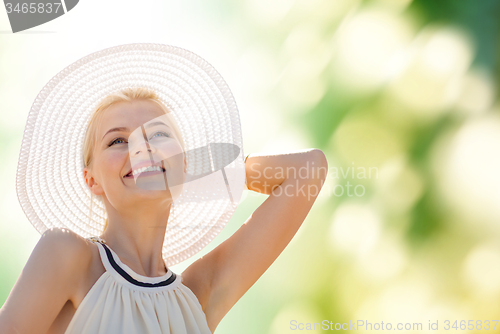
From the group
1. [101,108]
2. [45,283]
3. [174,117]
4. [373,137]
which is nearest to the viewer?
[45,283]

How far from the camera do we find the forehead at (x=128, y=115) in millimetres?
844

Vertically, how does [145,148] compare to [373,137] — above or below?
above

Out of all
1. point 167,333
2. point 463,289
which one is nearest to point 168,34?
point 167,333

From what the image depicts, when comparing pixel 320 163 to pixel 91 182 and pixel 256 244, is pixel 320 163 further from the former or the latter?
pixel 91 182

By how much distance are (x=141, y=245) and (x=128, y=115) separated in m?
0.25

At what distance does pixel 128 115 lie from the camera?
852 millimetres

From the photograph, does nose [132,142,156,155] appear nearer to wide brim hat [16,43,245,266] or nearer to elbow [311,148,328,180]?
wide brim hat [16,43,245,266]

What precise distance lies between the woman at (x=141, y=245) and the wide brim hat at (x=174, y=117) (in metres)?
0.02

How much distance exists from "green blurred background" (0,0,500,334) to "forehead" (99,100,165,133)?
2.39 ft

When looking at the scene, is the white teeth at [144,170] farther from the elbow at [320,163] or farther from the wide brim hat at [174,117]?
the elbow at [320,163]

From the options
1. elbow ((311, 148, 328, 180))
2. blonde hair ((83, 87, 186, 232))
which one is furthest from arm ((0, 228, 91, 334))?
elbow ((311, 148, 328, 180))

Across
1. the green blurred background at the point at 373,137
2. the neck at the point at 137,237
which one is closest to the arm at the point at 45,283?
the neck at the point at 137,237

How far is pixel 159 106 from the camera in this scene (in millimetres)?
911

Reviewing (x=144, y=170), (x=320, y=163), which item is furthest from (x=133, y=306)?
(x=320, y=163)
